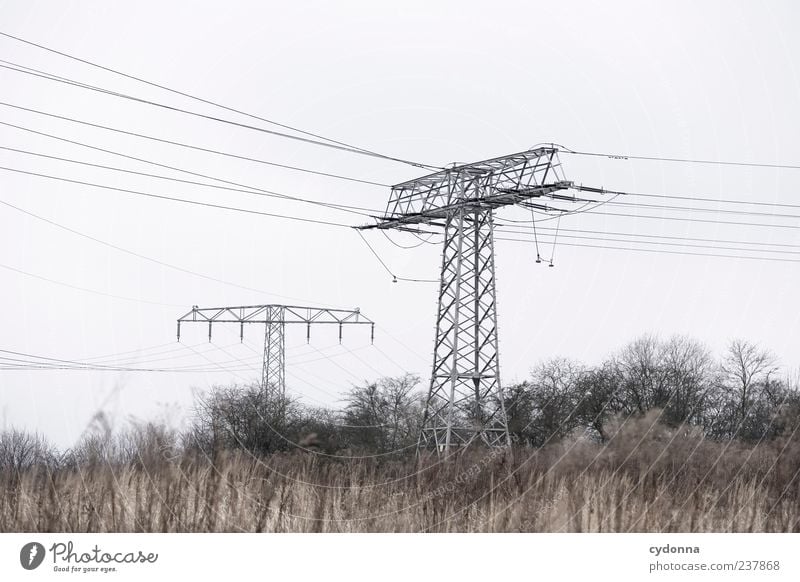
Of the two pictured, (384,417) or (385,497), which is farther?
(384,417)

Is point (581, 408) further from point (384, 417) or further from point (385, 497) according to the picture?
point (385, 497)

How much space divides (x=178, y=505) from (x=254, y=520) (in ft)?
2.65

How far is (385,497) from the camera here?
10852mm

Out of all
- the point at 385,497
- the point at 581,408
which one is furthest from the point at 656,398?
the point at 385,497

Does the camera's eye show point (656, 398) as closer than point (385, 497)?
No

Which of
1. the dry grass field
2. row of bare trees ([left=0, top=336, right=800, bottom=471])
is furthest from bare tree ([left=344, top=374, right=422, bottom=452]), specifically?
the dry grass field

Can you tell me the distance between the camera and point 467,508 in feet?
34.9

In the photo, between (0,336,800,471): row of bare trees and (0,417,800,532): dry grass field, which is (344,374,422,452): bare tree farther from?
(0,417,800,532): dry grass field

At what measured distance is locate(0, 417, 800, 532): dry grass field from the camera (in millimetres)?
8695

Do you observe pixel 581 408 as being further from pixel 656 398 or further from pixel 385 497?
pixel 385 497

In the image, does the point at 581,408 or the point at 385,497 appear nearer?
the point at 385,497

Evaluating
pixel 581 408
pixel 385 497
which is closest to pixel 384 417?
pixel 581 408

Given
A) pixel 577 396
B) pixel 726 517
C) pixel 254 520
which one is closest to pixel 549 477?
pixel 726 517
